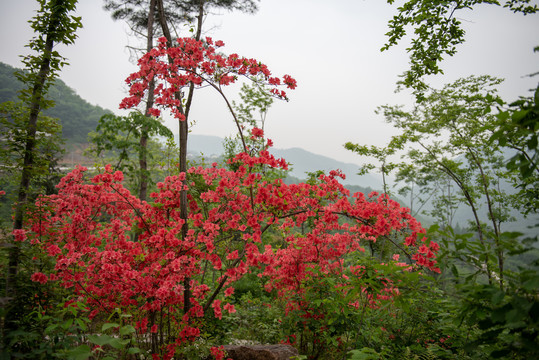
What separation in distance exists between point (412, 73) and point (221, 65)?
10.3 ft

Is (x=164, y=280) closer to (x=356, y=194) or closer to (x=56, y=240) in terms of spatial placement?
(x=56, y=240)

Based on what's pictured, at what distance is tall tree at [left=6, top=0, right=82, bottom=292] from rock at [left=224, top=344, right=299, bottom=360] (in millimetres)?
3232

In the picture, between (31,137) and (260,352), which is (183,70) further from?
(260,352)

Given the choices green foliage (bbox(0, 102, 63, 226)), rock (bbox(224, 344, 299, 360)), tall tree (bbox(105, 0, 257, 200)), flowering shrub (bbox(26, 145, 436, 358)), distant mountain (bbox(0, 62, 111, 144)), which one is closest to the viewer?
green foliage (bbox(0, 102, 63, 226))

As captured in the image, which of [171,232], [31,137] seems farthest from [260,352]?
[31,137]

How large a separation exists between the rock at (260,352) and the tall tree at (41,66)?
3.23 metres

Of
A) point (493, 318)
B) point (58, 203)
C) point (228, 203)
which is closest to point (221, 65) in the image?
point (228, 203)

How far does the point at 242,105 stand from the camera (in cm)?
1387

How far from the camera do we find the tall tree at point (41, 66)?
3.15m

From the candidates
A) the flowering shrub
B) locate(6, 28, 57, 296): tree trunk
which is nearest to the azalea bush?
the flowering shrub

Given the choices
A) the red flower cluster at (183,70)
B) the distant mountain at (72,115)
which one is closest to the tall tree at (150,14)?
the red flower cluster at (183,70)

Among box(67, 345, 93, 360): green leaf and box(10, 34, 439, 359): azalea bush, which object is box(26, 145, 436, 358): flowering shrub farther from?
box(67, 345, 93, 360): green leaf

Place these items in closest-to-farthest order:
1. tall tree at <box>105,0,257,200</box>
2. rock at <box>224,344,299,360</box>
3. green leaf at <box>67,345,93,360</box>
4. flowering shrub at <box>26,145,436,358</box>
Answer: green leaf at <box>67,345,93,360</box> < flowering shrub at <box>26,145,436,358</box> < rock at <box>224,344,299,360</box> < tall tree at <box>105,0,257,200</box>

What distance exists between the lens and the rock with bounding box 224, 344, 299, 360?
11.2ft
